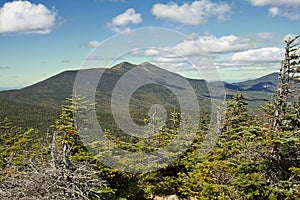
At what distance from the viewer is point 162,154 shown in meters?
18.9

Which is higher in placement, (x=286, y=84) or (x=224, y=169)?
(x=286, y=84)

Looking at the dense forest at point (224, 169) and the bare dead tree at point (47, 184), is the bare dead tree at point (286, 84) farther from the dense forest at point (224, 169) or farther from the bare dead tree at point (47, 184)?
the bare dead tree at point (47, 184)

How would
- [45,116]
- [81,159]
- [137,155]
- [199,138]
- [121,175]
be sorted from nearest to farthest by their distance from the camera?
[81,159]
[121,175]
[137,155]
[199,138]
[45,116]

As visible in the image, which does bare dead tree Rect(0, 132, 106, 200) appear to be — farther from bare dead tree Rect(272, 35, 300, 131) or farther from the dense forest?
bare dead tree Rect(272, 35, 300, 131)

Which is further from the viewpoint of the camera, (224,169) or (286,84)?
(224,169)

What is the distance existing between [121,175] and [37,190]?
7761 mm

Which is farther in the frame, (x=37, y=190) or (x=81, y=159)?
(x=81, y=159)

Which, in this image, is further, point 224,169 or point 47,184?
point 224,169

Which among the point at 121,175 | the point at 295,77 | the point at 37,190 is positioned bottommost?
the point at 121,175

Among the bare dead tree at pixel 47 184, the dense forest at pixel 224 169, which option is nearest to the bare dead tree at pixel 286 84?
the dense forest at pixel 224 169

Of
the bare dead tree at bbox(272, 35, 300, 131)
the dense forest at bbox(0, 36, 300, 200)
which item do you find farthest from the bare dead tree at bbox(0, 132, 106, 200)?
the bare dead tree at bbox(272, 35, 300, 131)

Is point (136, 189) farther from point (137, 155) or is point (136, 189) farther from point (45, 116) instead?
point (45, 116)

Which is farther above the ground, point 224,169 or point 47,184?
point 47,184

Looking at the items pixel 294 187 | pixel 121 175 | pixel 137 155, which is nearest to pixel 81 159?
pixel 121 175
